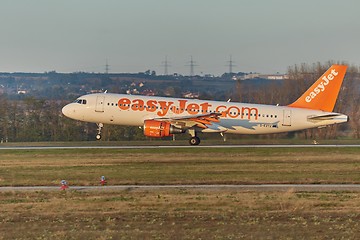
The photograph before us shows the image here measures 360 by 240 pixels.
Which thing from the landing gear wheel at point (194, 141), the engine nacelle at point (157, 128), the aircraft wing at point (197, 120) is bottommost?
the landing gear wheel at point (194, 141)

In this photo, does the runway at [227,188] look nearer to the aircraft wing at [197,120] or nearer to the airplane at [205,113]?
the airplane at [205,113]

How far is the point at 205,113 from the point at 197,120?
3.31 ft

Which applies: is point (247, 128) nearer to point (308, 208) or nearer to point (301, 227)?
point (308, 208)

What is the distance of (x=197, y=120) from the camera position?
4903cm

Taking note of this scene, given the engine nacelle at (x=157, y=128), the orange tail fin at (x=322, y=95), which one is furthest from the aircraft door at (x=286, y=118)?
the engine nacelle at (x=157, y=128)

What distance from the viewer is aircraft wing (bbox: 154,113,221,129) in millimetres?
48312

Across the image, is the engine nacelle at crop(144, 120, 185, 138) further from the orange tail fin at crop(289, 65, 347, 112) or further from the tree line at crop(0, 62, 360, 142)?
the tree line at crop(0, 62, 360, 142)

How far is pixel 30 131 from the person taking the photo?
75.6 m

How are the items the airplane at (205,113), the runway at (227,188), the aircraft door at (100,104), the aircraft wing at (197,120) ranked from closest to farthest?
1. the runway at (227,188)
2. the aircraft wing at (197,120)
3. the airplane at (205,113)
4. the aircraft door at (100,104)

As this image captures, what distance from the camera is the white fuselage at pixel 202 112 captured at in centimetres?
4956

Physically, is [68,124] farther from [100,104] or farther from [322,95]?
[322,95]

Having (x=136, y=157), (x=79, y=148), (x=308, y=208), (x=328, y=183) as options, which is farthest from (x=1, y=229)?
(x=79, y=148)

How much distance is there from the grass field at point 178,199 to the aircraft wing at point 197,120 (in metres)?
5.10

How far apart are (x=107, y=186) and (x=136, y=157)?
11.3 m
